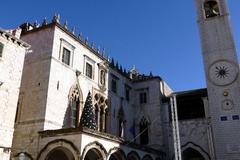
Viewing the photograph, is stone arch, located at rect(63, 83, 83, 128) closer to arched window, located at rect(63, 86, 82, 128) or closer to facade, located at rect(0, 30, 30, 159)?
arched window, located at rect(63, 86, 82, 128)

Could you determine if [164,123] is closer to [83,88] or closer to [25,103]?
[83,88]

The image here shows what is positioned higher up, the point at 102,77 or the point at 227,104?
the point at 102,77

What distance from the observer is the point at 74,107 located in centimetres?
2327

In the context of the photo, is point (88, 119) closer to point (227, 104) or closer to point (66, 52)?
point (66, 52)

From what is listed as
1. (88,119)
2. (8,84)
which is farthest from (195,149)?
(8,84)

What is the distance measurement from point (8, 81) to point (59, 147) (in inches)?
198

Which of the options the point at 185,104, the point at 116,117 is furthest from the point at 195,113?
the point at 116,117

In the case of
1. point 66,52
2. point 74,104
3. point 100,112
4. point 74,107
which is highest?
point 66,52

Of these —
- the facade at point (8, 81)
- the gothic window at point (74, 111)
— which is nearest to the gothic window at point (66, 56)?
the gothic window at point (74, 111)

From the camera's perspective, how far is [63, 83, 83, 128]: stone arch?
877 inches

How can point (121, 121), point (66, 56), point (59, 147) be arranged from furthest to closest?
point (121, 121), point (66, 56), point (59, 147)

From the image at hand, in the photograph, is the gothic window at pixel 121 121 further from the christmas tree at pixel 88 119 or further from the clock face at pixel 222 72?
the clock face at pixel 222 72

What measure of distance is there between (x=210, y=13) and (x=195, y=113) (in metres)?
10.00

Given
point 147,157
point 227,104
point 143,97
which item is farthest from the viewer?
point 143,97
